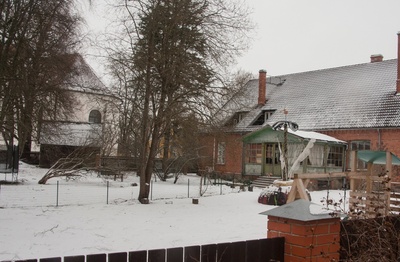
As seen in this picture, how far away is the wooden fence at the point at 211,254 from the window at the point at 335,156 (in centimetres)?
2410

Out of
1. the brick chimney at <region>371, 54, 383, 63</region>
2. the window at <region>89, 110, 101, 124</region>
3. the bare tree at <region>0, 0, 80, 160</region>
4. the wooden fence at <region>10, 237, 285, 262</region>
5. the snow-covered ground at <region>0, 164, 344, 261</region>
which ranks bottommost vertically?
the snow-covered ground at <region>0, 164, 344, 261</region>

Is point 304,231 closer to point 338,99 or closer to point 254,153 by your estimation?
point 254,153

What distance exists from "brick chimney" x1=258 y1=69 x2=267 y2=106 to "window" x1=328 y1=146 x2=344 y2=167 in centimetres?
895

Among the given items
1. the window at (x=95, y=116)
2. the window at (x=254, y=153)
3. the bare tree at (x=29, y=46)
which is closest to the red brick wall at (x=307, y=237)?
the bare tree at (x=29, y=46)

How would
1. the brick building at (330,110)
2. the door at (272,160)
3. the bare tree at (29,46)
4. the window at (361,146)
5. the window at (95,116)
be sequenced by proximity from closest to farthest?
the bare tree at (29,46) < the brick building at (330,110) < the window at (361,146) < the door at (272,160) < the window at (95,116)

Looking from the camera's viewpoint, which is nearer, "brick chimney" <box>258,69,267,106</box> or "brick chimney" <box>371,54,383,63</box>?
"brick chimney" <box>371,54,383,63</box>

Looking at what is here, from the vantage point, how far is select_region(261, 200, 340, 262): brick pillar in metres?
3.73

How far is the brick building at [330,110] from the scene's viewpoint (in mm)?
25297

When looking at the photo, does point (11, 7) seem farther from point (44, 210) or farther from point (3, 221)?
point (44, 210)

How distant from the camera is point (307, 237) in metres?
3.75

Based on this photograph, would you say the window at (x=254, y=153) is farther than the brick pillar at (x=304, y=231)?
Yes

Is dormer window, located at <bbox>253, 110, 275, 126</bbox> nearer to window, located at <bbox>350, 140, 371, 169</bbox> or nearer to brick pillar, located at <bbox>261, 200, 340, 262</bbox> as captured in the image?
window, located at <bbox>350, 140, 371, 169</bbox>

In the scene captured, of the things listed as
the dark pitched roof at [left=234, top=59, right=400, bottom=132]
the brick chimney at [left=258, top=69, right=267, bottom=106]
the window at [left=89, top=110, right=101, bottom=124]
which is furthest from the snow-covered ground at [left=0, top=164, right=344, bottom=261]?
the window at [left=89, top=110, right=101, bottom=124]

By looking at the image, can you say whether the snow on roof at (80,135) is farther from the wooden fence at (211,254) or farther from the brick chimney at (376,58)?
the wooden fence at (211,254)
